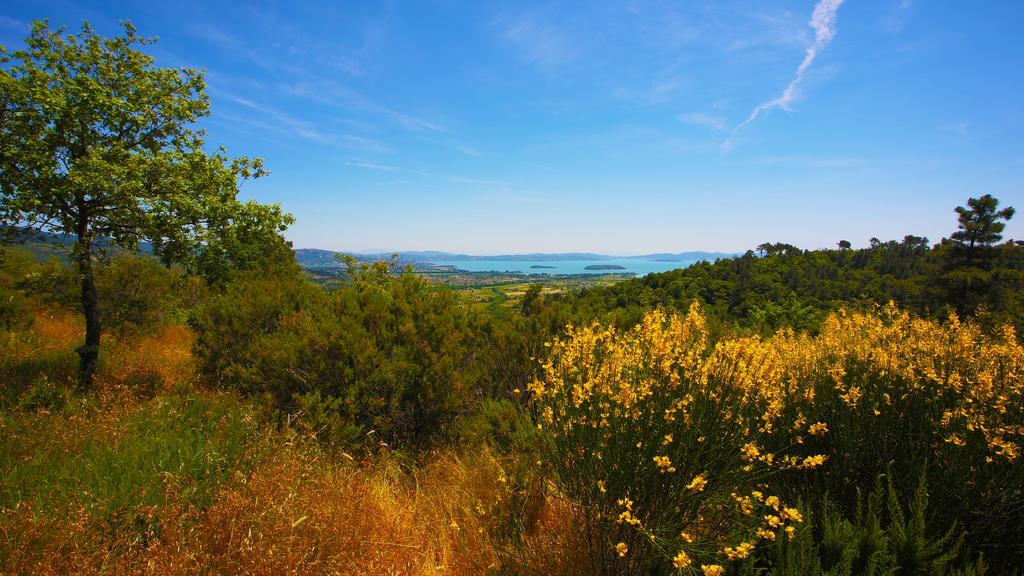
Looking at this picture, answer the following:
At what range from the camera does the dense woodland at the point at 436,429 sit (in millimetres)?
2389

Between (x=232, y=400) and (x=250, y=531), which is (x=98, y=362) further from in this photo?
(x=250, y=531)

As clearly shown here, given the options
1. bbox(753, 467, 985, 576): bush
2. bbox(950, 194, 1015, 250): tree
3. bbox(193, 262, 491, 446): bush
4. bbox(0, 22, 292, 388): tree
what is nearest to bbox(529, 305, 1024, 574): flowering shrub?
bbox(753, 467, 985, 576): bush

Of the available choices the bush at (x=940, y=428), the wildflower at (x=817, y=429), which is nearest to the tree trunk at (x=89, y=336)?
the wildflower at (x=817, y=429)

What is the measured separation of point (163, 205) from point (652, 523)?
701cm

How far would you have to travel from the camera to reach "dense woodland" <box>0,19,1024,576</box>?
239 centimetres

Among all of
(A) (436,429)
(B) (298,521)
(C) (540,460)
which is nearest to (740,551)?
(C) (540,460)

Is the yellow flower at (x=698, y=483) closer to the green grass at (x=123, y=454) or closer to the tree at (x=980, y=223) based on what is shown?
the green grass at (x=123, y=454)

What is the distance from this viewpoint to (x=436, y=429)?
17.3 feet

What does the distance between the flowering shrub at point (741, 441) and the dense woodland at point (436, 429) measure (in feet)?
0.07

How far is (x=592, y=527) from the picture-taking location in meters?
2.80

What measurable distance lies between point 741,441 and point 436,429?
12.3 ft

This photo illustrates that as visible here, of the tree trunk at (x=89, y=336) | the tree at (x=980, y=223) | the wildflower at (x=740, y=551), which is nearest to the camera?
the wildflower at (x=740, y=551)

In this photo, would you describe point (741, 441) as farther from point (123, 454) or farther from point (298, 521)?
point (123, 454)

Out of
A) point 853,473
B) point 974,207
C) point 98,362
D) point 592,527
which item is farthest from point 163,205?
point 974,207
